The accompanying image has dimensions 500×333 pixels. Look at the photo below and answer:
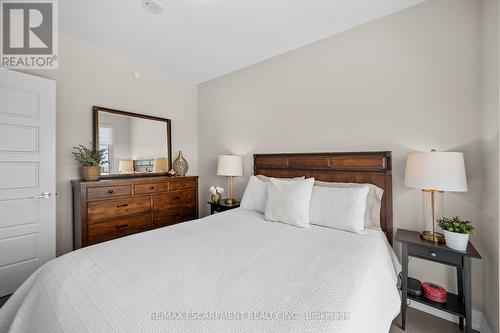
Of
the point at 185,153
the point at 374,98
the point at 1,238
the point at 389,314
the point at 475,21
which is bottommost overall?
the point at 389,314

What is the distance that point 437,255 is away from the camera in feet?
5.16

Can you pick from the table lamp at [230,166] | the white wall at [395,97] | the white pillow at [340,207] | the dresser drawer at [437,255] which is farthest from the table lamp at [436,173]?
the table lamp at [230,166]

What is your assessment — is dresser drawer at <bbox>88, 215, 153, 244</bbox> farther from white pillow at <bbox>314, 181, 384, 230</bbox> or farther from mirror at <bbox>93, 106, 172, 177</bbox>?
white pillow at <bbox>314, 181, 384, 230</bbox>

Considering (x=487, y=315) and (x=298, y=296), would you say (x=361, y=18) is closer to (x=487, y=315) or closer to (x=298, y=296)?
(x=298, y=296)

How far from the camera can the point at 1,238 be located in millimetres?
1979

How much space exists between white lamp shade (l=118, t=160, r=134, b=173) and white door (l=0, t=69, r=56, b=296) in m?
0.74

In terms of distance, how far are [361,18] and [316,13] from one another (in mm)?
472

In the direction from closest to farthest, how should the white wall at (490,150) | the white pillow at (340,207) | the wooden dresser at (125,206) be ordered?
the white wall at (490,150) < the white pillow at (340,207) < the wooden dresser at (125,206)

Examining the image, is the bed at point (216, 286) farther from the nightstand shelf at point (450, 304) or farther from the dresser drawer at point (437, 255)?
the nightstand shelf at point (450, 304)

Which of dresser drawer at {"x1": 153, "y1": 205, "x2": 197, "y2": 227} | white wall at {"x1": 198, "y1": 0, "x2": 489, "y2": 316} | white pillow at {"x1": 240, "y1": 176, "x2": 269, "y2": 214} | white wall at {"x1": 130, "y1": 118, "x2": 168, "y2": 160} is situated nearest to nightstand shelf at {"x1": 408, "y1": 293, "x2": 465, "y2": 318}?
Answer: white wall at {"x1": 198, "y1": 0, "x2": 489, "y2": 316}

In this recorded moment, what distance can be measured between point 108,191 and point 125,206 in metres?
0.27

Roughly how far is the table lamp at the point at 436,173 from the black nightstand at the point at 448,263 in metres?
0.12

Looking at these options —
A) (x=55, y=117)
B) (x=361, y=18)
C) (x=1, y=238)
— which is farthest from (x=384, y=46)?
(x=1, y=238)

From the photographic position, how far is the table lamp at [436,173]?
1525 mm
